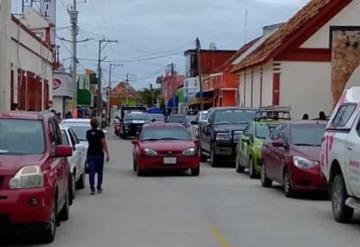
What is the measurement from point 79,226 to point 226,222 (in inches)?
92.1

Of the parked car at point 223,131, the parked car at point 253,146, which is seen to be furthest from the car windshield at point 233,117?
the parked car at point 253,146

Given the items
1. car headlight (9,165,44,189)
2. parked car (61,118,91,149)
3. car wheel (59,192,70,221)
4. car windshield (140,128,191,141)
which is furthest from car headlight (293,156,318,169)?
parked car (61,118,91,149)

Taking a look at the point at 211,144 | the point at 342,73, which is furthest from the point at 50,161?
the point at 342,73

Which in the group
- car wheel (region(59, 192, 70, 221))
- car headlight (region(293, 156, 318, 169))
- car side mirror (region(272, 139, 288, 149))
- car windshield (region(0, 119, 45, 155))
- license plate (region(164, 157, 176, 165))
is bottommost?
car wheel (region(59, 192, 70, 221))

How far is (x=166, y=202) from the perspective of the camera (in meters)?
18.0

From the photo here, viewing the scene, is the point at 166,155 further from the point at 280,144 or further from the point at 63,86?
the point at 63,86

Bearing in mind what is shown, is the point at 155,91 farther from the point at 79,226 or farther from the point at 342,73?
the point at 79,226

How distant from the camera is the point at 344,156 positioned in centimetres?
1416

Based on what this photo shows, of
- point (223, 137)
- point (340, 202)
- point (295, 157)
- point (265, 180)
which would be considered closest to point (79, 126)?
point (223, 137)

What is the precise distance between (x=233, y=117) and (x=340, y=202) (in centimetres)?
1711

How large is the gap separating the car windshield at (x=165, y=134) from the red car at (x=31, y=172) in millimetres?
12527

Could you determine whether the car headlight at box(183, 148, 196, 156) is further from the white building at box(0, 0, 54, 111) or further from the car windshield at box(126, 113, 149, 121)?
the car windshield at box(126, 113, 149, 121)

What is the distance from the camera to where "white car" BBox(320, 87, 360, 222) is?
1373 cm

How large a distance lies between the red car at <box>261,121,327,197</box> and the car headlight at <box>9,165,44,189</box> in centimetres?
800
